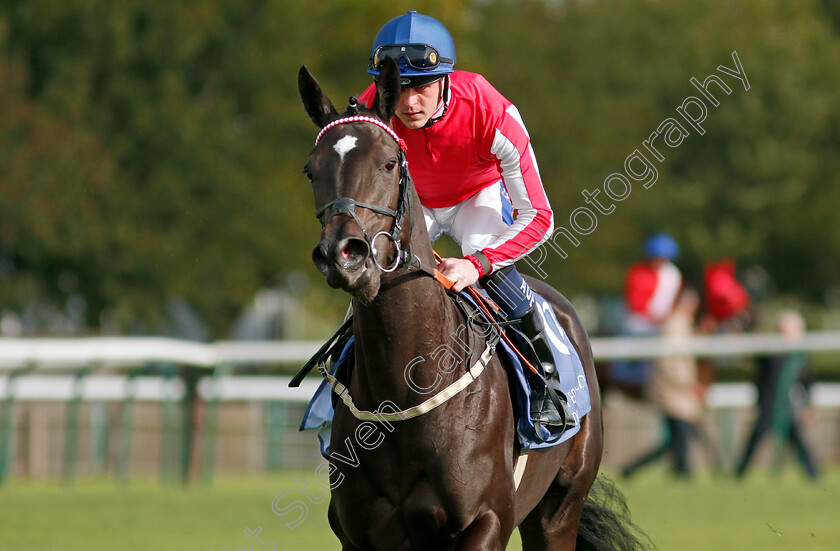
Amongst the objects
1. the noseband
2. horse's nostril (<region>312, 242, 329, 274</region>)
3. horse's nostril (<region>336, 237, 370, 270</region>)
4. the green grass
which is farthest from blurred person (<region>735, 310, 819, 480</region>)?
horse's nostril (<region>312, 242, 329, 274</region>)

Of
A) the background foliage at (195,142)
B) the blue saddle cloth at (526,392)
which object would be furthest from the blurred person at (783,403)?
the background foliage at (195,142)

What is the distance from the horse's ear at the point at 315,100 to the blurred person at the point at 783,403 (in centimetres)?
915

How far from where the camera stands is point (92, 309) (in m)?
18.2

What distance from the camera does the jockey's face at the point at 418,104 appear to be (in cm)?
470

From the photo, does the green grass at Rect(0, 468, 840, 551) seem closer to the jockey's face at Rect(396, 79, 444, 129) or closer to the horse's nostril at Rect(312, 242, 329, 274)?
the jockey's face at Rect(396, 79, 444, 129)

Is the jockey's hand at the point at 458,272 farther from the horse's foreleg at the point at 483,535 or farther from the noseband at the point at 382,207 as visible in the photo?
the horse's foreleg at the point at 483,535

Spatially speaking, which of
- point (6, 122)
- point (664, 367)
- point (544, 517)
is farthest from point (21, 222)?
point (544, 517)

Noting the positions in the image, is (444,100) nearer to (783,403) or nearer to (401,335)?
(401,335)

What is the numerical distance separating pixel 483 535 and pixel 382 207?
45.7 inches

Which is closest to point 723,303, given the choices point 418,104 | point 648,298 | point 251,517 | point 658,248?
Answer: point 648,298

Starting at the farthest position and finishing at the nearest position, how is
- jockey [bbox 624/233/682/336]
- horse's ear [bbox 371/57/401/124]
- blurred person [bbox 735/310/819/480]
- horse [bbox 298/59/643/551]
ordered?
jockey [bbox 624/233/682/336] → blurred person [bbox 735/310/819/480] → horse's ear [bbox 371/57/401/124] → horse [bbox 298/59/643/551]

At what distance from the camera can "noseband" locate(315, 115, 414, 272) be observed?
393 cm

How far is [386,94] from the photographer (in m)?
4.31

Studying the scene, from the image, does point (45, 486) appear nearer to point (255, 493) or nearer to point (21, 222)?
point (255, 493)
